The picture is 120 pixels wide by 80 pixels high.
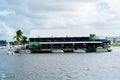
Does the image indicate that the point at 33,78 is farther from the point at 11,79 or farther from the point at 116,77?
the point at 116,77

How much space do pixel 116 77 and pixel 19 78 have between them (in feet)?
60.9

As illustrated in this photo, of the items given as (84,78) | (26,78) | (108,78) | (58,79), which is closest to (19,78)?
(26,78)

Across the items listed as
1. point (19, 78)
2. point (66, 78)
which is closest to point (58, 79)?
point (66, 78)

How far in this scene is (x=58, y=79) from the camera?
70000 mm

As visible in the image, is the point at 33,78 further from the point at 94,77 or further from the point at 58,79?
the point at 94,77

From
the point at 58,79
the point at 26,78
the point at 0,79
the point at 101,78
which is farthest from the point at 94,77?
the point at 0,79

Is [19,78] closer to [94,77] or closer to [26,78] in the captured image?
[26,78]

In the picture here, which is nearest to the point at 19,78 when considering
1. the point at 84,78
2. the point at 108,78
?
the point at 84,78

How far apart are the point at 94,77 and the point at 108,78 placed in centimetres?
317

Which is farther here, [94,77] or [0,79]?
[94,77]

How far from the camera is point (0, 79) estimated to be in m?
69.4

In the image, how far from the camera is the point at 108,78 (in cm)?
7181

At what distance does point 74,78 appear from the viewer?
71.7m

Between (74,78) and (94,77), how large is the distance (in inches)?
177
